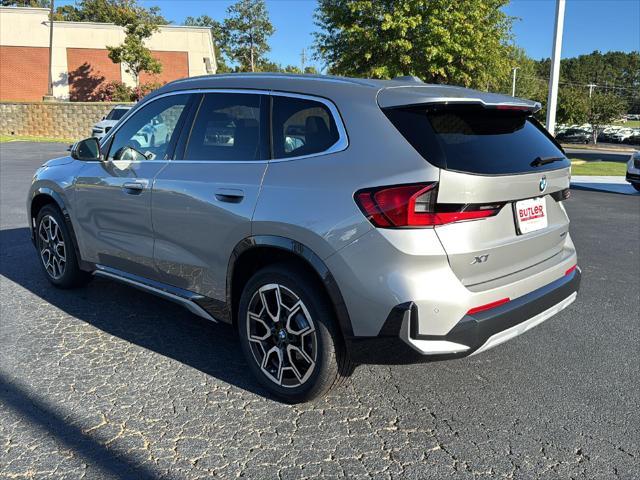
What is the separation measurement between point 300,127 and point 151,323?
2.13 metres

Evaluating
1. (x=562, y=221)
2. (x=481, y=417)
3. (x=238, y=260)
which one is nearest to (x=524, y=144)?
(x=562, y=221)

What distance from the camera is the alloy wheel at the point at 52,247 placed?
4.90 meters

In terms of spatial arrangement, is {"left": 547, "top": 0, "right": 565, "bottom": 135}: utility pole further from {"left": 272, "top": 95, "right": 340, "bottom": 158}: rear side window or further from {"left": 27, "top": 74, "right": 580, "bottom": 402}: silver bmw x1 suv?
{"left": 272, "top": 95, "right": 340, "bottom": 158}: rear side window

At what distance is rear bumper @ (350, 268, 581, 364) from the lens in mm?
2623

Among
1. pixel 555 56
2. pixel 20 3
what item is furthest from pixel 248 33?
pixel 555 56

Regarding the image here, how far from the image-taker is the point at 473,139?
9.41 feet

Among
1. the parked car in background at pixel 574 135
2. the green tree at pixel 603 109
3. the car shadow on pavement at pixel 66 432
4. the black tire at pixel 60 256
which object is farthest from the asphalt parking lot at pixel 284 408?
the parked car in background at pixel 574 135

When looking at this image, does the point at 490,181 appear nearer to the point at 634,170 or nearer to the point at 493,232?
the point at 493,232

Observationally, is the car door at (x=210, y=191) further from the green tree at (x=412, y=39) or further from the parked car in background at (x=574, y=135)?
the parked car in background at (x=574, y=135)

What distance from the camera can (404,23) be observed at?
872 inches

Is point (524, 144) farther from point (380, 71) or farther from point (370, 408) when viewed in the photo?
point (380, 71)

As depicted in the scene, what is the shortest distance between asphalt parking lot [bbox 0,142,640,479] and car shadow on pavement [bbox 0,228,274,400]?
19 mm

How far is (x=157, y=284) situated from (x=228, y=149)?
1138 millimetres

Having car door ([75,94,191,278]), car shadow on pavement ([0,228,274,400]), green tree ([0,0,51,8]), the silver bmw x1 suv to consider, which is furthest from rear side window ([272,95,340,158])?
green tree ([0,0,51,8])
